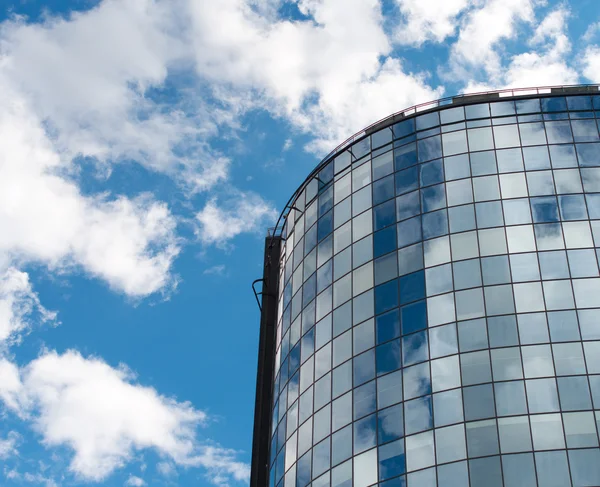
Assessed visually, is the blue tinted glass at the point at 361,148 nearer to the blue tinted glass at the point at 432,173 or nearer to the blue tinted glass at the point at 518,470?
the blue tinted glass at the point at 432,173

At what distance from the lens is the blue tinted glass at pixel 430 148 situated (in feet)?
196

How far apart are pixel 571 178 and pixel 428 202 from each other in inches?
351

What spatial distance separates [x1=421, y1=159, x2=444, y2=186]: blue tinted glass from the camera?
5828 centimetres

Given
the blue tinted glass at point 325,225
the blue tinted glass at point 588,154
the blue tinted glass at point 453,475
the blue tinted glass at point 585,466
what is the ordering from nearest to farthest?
the blue tinted glass at point 585,466 → the blue tinted glass at point 453,475 → the blue tinted glass at point 588,154 → the blue tinted glass at point 325,225

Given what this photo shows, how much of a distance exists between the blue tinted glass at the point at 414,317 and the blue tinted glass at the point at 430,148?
37.6 feet

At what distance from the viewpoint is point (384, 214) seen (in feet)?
193

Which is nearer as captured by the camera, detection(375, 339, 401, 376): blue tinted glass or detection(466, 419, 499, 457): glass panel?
detection(466, 419, 499, 457): glass panel

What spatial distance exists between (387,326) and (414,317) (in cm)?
179

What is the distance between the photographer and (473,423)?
4741 centimetres

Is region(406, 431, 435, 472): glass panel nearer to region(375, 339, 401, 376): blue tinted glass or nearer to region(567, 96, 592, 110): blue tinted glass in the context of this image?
region(375, 339, 401, 376): blue tinted glass

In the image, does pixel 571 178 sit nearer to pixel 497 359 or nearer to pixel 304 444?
pixel 497 359

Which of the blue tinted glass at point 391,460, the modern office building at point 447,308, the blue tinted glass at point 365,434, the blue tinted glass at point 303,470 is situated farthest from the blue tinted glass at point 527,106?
the blue tinted glass at point 303,470

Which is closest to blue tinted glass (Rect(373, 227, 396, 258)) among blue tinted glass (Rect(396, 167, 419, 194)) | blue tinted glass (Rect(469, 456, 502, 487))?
blue tinted glass (Rect(396, 167, 419, 194))

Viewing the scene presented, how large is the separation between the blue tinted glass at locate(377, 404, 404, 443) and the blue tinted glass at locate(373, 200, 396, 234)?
13047mm
